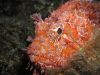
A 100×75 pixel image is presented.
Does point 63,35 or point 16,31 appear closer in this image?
point 63,35

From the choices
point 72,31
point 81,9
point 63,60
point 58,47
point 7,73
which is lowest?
point 7,73

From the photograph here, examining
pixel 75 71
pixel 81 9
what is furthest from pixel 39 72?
pixel 81 9

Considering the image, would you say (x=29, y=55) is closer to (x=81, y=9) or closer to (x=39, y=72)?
(x=39, y=72)

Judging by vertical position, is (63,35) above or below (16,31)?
below

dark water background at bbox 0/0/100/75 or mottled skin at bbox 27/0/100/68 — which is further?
dark water background at bbox 0/0/100/75

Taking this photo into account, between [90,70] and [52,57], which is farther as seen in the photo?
[52,57]

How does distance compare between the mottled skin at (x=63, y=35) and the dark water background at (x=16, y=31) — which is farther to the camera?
the dark water background at (x=16, y=31)

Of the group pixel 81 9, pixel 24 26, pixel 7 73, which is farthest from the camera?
pixel 24 26

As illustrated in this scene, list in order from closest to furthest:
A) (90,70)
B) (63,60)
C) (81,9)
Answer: (90,70), (63,60), (81,9)
